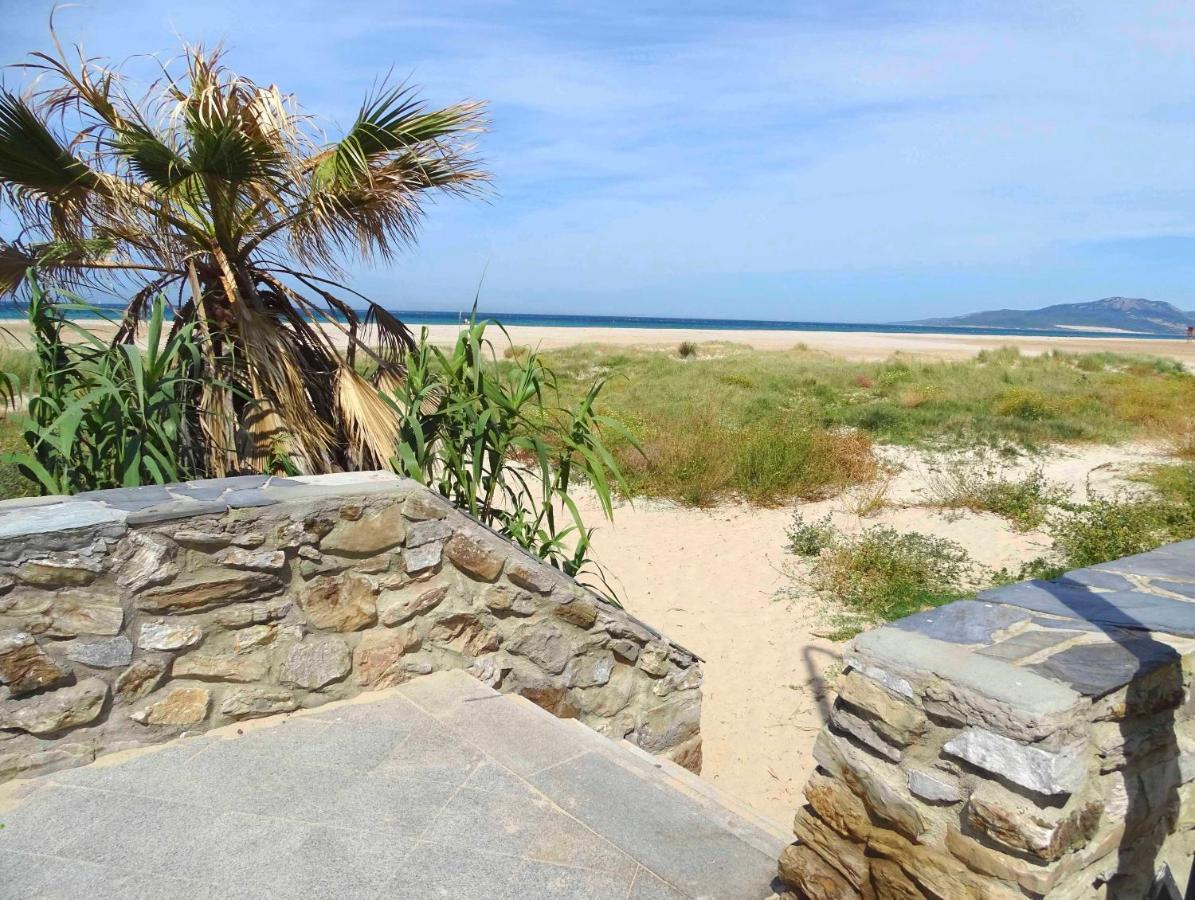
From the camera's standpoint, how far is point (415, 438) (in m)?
3.64

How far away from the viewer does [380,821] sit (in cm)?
237

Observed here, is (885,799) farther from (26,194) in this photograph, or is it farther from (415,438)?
(26,194)

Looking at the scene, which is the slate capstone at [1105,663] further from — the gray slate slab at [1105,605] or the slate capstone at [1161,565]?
the slate capstone at [1161,565]

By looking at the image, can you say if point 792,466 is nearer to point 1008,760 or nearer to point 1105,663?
point 1105,663

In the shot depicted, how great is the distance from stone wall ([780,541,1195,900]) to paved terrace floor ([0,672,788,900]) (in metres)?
0.45

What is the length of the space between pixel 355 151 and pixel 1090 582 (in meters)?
3.46

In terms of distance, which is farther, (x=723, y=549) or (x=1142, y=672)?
(x=723, y=549)

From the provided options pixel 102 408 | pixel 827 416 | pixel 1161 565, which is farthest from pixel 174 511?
pixel 827 416

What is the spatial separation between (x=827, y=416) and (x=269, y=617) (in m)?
11.0

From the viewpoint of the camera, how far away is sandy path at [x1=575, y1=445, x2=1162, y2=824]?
4523mm

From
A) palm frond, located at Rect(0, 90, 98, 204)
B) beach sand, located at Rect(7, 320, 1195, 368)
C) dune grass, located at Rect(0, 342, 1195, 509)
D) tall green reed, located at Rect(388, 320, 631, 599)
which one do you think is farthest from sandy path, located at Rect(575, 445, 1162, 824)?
beach sand, located at Rect(7, 320, 1195, 368)

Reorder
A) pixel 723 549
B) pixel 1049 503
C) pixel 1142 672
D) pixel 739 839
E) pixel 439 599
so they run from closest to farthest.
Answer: pixel 1142 672 → pixel 739 839 → pixel 439 599 → pixel 723 549 → pixel 1049 503

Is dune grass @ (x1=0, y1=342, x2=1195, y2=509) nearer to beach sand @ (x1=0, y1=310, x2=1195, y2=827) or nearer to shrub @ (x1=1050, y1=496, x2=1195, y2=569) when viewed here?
beach sand @ (x1=0, y1=310, x2=1195, y2=827)

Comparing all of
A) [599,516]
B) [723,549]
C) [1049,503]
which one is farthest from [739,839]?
[1049,503]
